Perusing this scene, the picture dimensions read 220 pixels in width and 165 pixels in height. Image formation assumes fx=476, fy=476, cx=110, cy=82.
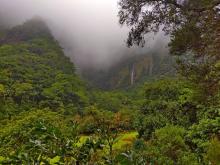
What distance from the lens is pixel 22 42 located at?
137375mm

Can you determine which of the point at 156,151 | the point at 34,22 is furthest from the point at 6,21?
the point at 156,151

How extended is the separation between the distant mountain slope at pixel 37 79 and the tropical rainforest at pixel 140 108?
0.19 metres

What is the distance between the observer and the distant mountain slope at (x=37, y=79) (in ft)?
255

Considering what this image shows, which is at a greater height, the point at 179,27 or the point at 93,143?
the point at 179,27

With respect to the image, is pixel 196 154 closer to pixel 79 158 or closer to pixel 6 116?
pixel 79 158

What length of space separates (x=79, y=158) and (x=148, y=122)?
148ft

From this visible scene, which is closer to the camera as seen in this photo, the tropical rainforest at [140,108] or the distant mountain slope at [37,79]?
the tropical rainforest at [140,108]

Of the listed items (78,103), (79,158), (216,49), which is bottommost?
(78,103)

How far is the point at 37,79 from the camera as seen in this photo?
9406 cm

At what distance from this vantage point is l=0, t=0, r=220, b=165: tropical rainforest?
4195mm

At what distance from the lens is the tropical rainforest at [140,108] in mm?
4195

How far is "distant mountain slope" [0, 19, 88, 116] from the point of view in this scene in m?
77.7

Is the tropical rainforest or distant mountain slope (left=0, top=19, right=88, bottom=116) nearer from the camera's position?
the tropical rainforest

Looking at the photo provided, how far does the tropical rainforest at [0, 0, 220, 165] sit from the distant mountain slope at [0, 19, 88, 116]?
0.19 metres
